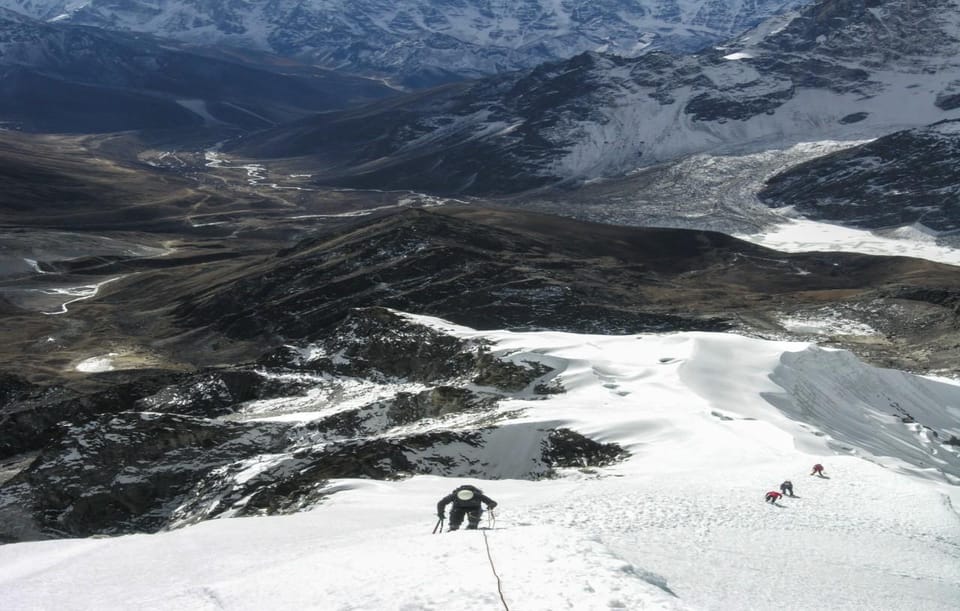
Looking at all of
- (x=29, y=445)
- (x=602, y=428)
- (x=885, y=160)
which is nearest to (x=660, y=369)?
(x=602, y=428)

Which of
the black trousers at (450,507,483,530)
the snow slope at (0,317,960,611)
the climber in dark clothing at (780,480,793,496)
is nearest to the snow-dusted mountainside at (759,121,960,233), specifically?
the snow slope at (0,317,960,611)

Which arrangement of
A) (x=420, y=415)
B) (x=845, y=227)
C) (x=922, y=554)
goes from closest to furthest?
(x=922, y=554) → (x=420, y=415) → (x=845, y=227)

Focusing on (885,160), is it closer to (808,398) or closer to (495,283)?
(495,283)

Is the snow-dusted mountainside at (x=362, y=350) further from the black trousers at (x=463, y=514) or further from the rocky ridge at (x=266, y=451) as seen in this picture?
the black trousers at (x=463, y=514)

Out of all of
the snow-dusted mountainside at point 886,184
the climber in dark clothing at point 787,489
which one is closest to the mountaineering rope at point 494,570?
the climber in dark clothing at point 787,489

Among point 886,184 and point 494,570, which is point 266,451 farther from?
point 886,184

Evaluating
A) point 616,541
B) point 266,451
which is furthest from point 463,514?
point 266,451
